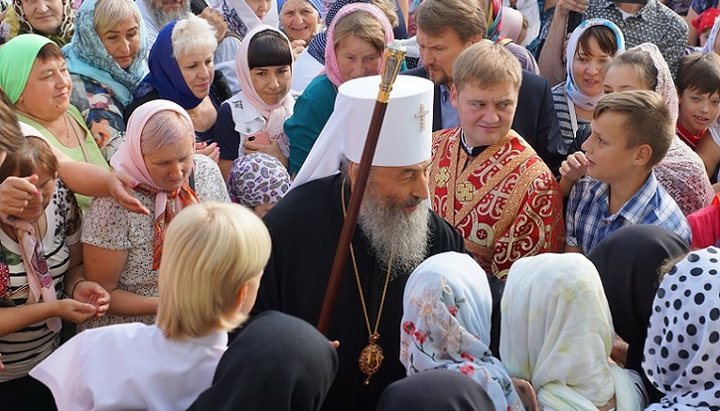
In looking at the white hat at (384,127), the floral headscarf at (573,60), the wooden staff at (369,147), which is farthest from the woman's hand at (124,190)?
the floral headscarf at (573,60)

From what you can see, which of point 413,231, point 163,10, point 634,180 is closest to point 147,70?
point 163,10

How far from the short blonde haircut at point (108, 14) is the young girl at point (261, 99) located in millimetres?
725

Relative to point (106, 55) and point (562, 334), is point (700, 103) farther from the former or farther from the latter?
point (106, 55)

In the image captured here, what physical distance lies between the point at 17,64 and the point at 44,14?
4.73 ft

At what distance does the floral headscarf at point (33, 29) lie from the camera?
5.86 metres

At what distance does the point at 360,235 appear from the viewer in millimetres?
3885

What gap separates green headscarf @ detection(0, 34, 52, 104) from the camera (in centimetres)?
452

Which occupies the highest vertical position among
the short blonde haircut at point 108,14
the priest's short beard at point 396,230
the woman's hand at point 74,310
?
the short blonde haircut at point 108,14

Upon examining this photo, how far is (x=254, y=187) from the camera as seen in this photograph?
190 inches

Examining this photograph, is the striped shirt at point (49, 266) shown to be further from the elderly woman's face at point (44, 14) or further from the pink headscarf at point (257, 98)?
the elderly woman's face at point (44, 14)

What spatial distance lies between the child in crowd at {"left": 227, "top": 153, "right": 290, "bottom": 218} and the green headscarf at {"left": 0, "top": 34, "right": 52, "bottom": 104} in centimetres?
115

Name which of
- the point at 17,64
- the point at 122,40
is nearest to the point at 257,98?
the point at 122,40

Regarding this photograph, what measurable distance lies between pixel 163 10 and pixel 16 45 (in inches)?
84.3

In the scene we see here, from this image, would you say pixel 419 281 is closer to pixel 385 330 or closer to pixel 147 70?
pixel 385 330
